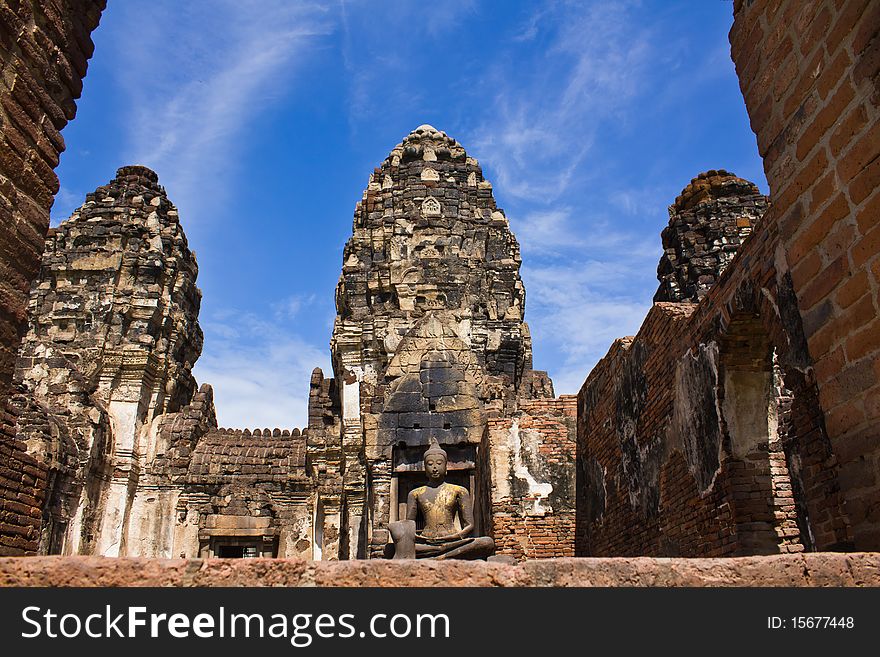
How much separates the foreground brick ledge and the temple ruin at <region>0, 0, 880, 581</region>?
646 millimetres

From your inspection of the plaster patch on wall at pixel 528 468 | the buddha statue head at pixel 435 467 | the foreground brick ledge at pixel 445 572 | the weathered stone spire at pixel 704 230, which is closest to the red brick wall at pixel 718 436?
the plaster patch on wall at pixel 528 468

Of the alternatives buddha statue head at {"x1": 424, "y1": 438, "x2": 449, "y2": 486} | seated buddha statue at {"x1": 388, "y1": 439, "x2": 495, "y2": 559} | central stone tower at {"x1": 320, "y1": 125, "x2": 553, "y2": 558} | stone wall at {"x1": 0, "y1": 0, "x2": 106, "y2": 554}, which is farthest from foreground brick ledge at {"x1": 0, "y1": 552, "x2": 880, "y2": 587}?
central stone tower at {"x1": 320, "y1": 125, "x2": 553, "y2": 558}

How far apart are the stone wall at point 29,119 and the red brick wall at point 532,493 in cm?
701

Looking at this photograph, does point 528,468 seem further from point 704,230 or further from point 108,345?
point 108,345

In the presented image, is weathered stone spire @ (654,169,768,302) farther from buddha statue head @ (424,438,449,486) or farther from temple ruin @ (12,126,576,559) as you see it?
buddha statue head @ (424,438,449,486)

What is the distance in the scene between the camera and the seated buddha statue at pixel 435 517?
566 centimetres

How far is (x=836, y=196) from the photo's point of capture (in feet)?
10.4

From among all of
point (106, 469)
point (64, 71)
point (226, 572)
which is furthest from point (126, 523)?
point (226, 572)

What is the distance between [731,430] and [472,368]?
3004 millimetres

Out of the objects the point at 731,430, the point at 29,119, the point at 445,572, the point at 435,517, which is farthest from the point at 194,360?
the point at 445,572

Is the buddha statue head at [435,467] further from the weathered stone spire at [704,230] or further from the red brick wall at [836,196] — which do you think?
the weathered stone spire at [704,230]

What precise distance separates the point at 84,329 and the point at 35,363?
173 cm

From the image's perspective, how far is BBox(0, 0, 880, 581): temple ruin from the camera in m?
3.30
